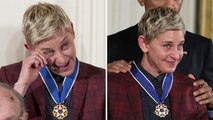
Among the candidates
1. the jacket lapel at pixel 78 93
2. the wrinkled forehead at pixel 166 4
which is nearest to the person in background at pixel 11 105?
the jacket lapel at pixel 78 93

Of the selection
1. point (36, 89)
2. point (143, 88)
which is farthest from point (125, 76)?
point (36, 89)

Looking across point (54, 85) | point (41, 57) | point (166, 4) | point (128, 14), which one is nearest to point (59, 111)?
point (54, 85)

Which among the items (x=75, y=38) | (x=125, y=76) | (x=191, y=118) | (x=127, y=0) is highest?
(x=127, y=0)

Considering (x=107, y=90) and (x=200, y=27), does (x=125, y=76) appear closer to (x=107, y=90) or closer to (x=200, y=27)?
(x=107, y=90)

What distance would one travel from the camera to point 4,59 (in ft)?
7.47

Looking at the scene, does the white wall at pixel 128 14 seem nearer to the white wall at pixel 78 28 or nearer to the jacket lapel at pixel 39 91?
the white wall at pixel 78 28

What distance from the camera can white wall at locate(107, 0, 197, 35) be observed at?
2068mm

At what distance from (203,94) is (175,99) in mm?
106

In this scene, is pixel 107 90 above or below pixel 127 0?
below

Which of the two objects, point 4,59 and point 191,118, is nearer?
point 191,118

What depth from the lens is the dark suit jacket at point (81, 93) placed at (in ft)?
7.07

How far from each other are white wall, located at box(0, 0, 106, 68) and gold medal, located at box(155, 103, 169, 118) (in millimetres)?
319

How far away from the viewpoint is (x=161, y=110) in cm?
206

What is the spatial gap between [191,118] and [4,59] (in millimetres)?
800
